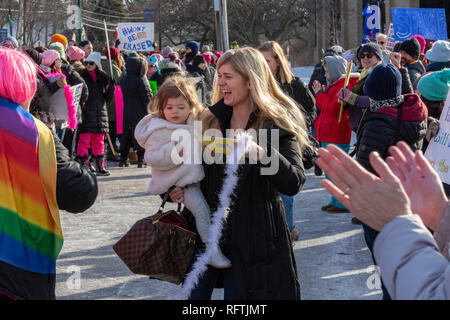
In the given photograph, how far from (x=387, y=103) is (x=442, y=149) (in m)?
0.53

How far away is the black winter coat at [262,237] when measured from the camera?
3.29 metres

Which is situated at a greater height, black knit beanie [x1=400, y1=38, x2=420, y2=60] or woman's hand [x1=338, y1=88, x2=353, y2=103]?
black knit beanie [x1=400, y1=38, x2=420, y2=60]

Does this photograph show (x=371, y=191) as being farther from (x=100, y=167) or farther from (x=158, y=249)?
(x=100, y=167)

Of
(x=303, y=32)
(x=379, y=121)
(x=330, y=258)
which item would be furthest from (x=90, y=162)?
(x=303, y=32)

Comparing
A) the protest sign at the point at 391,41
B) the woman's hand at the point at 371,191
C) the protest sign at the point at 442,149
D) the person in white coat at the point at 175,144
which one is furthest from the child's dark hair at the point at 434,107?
the protest sign at the point at 391,41

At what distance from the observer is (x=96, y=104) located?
11.0m

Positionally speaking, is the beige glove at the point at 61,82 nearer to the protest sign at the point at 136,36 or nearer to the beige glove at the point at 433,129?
the beige glove at the point at 433,129

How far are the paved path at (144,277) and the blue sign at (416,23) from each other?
6696 millimetres

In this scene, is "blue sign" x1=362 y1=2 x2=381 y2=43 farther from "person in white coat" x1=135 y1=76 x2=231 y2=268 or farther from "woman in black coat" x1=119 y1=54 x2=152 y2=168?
"person in white coat" x1=135 y1=76 x2=231 y2=268

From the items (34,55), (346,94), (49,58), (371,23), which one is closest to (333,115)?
(346,94)

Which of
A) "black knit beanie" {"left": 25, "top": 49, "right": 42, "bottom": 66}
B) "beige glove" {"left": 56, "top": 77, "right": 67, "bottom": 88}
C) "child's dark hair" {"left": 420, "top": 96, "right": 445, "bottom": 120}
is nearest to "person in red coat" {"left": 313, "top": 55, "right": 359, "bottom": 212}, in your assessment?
"child's dark hair" {"left": 420, "top": 96, "right": 445, "bottom": 120}

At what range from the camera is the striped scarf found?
9.07ft

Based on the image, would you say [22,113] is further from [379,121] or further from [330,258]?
[330,258]

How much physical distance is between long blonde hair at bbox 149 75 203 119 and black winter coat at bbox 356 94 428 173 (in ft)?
5.54
